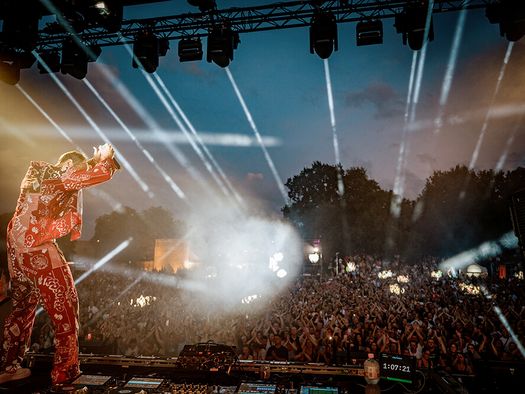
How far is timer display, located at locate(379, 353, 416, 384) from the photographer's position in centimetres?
309

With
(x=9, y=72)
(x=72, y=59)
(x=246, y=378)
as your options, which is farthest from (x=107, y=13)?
(x=246, y=378)

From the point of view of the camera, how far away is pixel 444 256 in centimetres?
3206

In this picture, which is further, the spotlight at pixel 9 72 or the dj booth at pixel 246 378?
the spotlight at pixel 9 72

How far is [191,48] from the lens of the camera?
646cm

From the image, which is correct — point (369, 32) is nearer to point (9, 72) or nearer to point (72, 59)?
point (72, 59)

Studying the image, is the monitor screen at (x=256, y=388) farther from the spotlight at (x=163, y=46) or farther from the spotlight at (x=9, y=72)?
the spotlight at (x=9, y=72)

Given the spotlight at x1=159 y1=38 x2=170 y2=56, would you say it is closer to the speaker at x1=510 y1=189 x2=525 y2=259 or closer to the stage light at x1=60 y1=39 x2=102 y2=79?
the stage light at x1=60 y1=39 x2=102 y2=79

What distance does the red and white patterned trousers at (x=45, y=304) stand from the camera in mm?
3219

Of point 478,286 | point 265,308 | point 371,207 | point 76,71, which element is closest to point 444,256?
point 371,207

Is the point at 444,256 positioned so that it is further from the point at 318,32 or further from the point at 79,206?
the point at 79,206

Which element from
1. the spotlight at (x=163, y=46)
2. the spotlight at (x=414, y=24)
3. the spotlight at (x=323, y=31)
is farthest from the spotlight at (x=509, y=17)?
the spotlight at (x=163, y=46)

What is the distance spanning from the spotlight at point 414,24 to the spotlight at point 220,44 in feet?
9.51

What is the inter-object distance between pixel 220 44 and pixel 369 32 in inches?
105

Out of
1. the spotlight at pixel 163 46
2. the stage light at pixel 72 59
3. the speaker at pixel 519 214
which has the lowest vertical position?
the speaker at pixel 519 214
